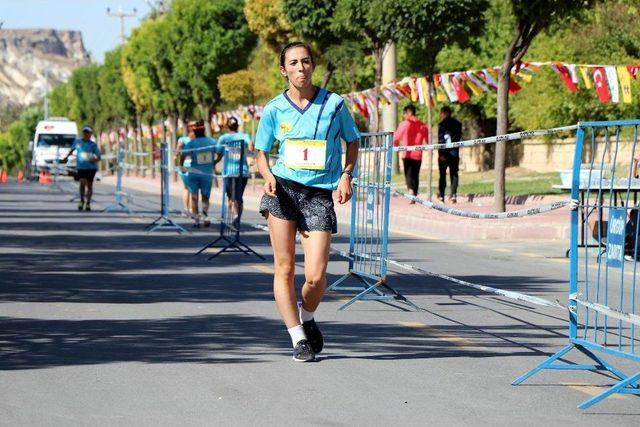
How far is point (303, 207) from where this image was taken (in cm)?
977

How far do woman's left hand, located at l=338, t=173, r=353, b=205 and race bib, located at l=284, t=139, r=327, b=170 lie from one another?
15cm

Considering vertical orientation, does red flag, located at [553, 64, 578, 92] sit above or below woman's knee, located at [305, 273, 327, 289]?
above

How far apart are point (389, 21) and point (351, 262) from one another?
21.4m

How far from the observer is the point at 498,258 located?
63.8ft

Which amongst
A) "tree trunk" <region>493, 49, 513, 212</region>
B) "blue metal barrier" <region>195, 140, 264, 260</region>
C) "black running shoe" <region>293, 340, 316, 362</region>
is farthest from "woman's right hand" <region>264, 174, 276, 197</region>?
"tree trunk" <region>493, 49, 513, 212</region>

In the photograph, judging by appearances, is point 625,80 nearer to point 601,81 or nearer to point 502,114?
point 601,81

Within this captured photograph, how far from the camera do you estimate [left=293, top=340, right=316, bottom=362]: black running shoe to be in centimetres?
952

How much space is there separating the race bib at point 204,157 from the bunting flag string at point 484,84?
6.62 meters

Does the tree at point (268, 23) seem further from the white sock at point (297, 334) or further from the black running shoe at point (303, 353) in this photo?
Answer: the black running shoe at point (303, 353)

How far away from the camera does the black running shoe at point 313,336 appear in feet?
32.2

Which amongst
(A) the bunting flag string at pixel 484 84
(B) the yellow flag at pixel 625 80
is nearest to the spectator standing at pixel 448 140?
(A) the bunting flag string at pixel 484 84

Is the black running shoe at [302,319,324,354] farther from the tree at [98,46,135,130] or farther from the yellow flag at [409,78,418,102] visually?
the tree at [98,46,135,130]

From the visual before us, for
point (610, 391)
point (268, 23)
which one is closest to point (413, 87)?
point (268, 23)

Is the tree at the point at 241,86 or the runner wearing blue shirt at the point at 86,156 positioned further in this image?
the tree at the point at 241,86
